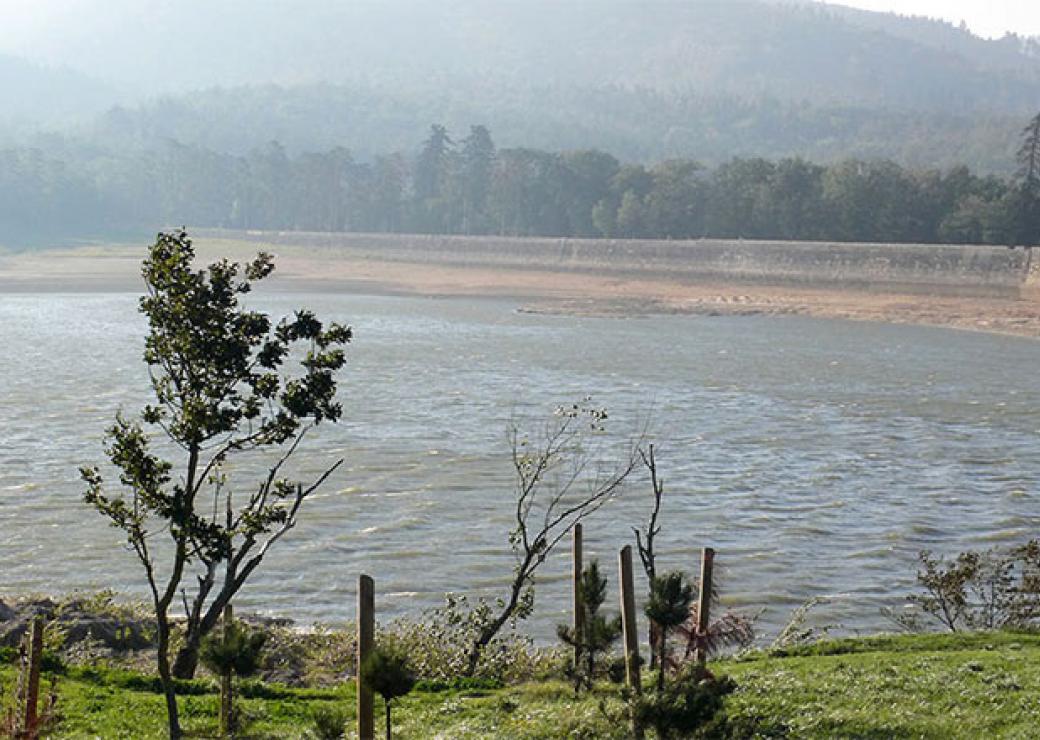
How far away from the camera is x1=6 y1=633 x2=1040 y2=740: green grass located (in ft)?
36.4

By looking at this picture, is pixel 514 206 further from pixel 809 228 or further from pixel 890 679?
pixel 890 679

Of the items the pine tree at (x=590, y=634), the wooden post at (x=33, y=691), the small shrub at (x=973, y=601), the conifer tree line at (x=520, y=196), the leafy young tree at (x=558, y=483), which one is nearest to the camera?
the wooden post at (x=33, y=691)

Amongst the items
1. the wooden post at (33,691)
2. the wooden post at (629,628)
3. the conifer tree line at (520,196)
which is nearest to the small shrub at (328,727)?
the wooden post at (33,691)

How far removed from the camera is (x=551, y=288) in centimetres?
8738

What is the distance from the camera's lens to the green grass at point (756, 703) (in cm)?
1111

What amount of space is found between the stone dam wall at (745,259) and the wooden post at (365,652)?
209 ft

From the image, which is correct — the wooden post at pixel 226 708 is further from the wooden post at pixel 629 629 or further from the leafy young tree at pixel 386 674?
the wooden post at pixel 629 629

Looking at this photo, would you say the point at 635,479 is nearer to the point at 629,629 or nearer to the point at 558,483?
the point at 558,483

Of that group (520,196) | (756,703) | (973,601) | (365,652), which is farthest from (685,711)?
(520,196)

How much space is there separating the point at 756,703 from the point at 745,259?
76603 millimetres

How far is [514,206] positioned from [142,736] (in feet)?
373

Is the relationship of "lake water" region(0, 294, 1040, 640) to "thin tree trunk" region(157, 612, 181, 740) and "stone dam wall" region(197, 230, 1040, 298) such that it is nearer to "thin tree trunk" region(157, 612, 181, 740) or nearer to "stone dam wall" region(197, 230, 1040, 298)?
"thin tree trunk" region(157, 612, 181, 740)

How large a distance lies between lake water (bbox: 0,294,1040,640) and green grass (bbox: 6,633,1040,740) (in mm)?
4874

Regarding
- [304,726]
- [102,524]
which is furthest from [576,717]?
[102,524]
